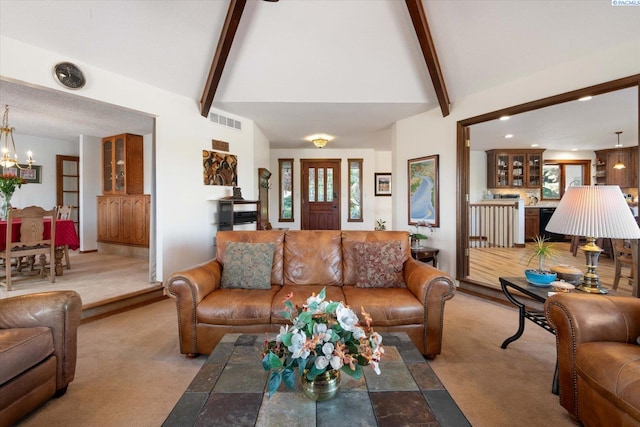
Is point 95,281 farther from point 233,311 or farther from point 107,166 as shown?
point 107,166

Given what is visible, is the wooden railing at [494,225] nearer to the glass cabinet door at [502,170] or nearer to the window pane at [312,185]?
the glass cabinet door at [502,170]

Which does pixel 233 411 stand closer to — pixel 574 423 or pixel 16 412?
pixel 16 412

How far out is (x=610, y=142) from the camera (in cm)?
699

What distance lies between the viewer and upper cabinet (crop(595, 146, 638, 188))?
7289 millimetres

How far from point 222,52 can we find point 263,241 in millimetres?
2268

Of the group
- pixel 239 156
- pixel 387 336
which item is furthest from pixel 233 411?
pixel 239 156

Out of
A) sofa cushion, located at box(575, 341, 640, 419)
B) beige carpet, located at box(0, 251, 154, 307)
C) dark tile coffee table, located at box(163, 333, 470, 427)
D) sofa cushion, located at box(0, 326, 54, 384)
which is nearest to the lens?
dark tile coffee table, located at box(163, 333, 470, 427)

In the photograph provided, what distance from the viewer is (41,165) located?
20.6 ft

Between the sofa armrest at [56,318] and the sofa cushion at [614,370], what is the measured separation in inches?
110

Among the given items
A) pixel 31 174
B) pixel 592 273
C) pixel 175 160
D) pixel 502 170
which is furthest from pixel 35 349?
pixel 502 170

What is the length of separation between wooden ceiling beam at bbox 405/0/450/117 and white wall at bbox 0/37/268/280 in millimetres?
2970

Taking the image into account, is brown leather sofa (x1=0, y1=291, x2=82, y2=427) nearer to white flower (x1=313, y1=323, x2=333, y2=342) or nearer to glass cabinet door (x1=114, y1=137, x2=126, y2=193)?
white flower (x1=313, y1=323, x2=333, y2=342)

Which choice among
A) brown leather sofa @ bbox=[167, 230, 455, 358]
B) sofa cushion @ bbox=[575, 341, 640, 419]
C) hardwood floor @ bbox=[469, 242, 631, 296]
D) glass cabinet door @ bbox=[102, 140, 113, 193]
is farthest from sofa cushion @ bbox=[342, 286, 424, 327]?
glass cabinet door @ bbox=[102, 140, 113, 193]

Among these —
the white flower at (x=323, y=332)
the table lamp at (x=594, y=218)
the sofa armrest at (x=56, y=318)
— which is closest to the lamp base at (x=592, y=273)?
the table lamp at (x=594, y=218)
